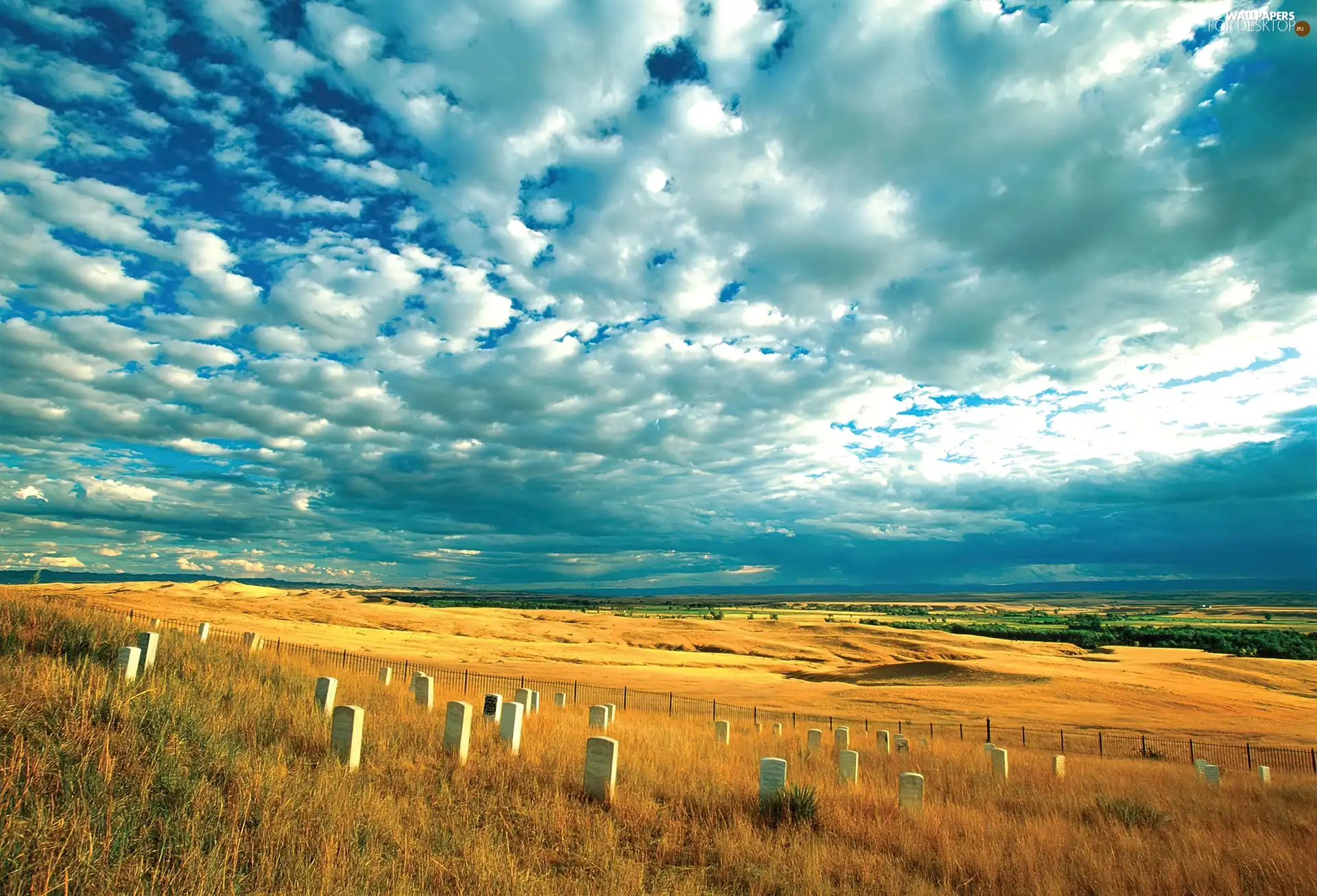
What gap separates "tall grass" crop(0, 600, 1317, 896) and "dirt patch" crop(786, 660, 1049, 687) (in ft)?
127

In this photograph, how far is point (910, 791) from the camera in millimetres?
9906

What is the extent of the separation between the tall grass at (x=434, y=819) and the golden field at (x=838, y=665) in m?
21.1

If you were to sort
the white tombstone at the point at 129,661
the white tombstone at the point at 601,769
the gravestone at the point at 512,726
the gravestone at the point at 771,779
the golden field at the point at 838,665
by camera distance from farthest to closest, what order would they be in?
→ the golden field at the point at 838,665, the gravestone at the point at 512,726, the white tombstone at the point at 129,661, the gravestone at the point at 771,779, the white tombstone at the point at 601,769

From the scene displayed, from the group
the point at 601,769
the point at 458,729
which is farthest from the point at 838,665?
the point at 601,769

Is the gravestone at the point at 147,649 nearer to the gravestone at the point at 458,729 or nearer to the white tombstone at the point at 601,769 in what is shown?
the gravestone at the point at 458,729

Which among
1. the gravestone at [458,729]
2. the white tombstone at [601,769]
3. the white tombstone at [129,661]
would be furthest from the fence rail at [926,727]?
the white tombstone at [601,769]

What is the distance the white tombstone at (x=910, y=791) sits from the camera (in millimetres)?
9750

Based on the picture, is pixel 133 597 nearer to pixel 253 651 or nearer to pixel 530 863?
pixel 253 651

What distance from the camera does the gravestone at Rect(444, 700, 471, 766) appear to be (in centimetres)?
947

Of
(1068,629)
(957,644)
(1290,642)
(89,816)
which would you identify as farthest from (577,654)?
(1068,629)

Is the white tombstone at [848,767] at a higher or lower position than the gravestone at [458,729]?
lower

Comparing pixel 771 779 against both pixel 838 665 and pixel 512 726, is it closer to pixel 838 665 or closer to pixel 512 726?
pixel 512 726

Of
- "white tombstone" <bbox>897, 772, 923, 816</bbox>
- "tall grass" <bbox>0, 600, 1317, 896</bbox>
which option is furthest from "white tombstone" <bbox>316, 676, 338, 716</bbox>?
"white tombstone" <bbox>897, 772, 923, 816</bbox>

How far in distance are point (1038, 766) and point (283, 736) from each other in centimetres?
1642
